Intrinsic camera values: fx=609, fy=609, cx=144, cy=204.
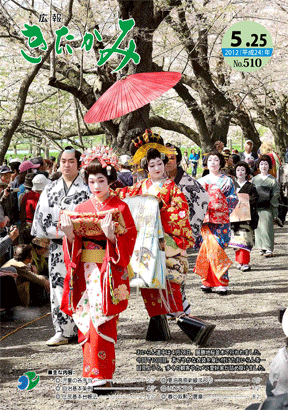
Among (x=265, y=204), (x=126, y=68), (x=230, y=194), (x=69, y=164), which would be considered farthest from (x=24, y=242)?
(x=265, y=204)

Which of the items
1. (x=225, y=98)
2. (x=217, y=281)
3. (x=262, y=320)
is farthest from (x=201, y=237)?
(x=225, y=98)

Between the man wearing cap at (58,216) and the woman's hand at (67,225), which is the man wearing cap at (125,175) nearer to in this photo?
the man wearing cap at (58,216)

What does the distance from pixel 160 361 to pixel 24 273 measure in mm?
2352

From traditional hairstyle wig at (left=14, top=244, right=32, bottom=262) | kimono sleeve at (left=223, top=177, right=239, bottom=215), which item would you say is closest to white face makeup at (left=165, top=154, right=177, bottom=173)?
kimono sleeve at (left=223, top=177, right=239, bottom=215)

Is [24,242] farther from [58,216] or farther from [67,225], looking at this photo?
[67,225]

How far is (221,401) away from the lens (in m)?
4.00

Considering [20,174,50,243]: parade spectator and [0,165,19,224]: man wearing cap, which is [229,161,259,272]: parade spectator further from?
[0,165,19,224]: man wearing cap

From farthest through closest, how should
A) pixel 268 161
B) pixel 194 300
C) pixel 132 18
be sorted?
pixel 268 161 → pixel 132 18 → pixel 194 300

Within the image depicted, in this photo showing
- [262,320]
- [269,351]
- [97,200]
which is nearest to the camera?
[97,200]

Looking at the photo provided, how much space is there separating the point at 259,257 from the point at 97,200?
608cm

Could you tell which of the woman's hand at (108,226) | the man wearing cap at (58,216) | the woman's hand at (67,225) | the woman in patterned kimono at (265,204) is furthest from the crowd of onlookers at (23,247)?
the woman in patterned kimono at (265,204)

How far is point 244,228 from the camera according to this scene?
8789mm

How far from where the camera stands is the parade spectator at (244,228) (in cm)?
875

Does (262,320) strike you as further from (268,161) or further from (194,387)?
(268,161)
